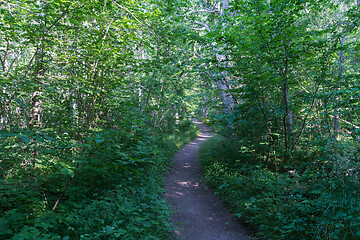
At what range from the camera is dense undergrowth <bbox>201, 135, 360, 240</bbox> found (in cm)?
283

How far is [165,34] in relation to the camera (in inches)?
193

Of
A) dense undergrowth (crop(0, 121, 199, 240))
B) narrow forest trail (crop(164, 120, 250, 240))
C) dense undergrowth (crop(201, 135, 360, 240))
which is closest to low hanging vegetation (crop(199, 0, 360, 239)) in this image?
dense undergrowth (crop(201, 135, 360, 240))

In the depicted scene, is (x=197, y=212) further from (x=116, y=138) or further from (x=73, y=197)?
(x=73, y=197)

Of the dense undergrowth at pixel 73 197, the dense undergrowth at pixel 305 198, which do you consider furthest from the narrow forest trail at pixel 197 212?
the dense undergrowth at pixel 73 197

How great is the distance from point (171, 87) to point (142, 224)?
8549mm

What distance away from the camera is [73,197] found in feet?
11.8

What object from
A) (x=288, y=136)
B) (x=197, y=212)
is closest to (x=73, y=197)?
(x=197, y=212)

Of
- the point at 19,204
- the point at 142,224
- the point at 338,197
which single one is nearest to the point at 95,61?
the point at 19,204

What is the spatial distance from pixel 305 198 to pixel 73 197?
4.80 m

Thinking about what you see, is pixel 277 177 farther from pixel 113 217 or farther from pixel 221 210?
pixel 113 217

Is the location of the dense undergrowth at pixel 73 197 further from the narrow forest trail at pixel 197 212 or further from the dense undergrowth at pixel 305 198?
the dense undergrowth at pixel 305 198

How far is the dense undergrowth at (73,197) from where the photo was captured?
8.50ft

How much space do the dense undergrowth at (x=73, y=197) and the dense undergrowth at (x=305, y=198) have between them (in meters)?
2.20

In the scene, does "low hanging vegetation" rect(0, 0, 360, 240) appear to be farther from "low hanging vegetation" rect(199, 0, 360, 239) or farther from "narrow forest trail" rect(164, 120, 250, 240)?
"narrow forest trail" rect(164, 120, 250, 240)
